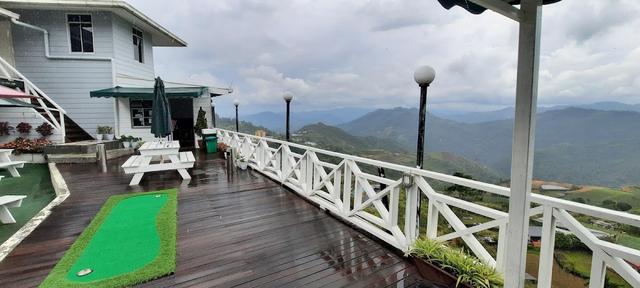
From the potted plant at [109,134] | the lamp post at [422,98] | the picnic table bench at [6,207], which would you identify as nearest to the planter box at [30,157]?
the potted plant at [109,134]

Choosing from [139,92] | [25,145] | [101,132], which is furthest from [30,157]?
[139,92]

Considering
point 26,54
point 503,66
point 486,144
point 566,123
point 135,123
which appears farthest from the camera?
point 486,144

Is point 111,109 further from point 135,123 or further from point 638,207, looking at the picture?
point 638,207

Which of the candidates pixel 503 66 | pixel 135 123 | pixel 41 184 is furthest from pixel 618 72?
pixel 135 123

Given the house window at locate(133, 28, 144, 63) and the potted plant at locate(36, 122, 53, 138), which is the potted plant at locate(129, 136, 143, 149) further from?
the house window at locate(133, 28, 144, 63)

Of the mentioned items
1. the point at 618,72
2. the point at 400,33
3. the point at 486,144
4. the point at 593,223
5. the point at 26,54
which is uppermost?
the point at 26,54

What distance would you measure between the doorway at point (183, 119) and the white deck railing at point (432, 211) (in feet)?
34.0

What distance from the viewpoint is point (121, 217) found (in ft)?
12.4

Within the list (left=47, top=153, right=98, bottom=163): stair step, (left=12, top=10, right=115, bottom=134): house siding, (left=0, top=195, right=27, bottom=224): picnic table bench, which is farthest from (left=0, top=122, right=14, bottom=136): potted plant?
(left=0, top=195, right=27, bottom=224): picnic table bench

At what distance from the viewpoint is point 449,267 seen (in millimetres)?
2279

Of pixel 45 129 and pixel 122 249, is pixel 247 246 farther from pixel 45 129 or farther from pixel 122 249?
pixel 45 129

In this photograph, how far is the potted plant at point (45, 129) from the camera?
323 inches

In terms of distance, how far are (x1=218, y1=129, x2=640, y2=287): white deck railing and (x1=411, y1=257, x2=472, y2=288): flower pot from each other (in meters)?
0.27

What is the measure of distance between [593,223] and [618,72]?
1.00 m
